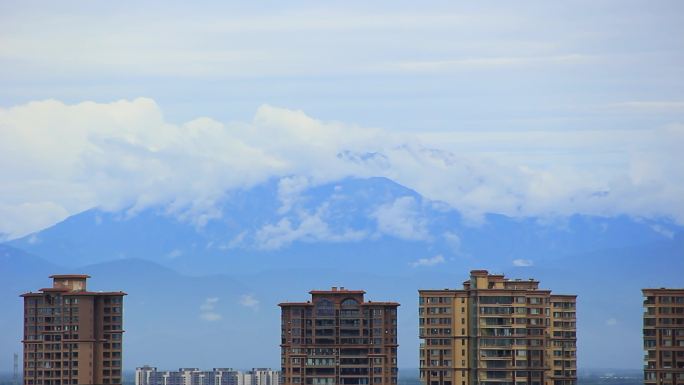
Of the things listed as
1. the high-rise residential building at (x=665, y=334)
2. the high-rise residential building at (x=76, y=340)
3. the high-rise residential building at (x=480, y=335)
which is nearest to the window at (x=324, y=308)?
the high-rise residential building at (x=480, y=335)

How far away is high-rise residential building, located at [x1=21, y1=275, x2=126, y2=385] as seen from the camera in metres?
110

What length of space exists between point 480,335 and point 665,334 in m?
10.9

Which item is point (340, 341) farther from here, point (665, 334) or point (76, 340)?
point (665, 334)

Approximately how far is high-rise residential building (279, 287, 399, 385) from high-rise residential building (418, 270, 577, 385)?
4.20 meters

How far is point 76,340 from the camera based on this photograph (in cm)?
11031

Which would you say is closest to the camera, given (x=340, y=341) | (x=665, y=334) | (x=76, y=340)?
(x=665, y=334)

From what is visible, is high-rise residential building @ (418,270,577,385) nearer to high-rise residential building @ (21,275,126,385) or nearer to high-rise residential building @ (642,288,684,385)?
high-rise residential building @ (642,288,684,385)

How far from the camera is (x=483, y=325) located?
107 meters

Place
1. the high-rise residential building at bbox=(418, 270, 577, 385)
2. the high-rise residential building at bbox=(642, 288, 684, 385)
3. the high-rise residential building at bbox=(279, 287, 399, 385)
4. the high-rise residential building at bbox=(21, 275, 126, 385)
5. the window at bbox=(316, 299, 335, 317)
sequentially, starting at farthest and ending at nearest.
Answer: the window at bbox=(316, 299, 335, 317) < the high-rise residential building at bbox=(279, 287, 399, 385) < the high-rise residential building at bbox=(21, 275, 126, 385) < the high-rise residential building at bbox=(418, 270, 577, 385) < the high-rise residential building at bbox=(642, 288, 684, 385)

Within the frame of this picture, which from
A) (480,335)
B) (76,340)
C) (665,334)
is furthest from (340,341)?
(665,334)

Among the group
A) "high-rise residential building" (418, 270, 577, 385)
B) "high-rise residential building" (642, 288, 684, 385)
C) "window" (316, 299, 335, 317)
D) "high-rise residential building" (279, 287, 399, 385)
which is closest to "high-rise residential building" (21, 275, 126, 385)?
"high-rise residential building" (279, 287, 399, 385)

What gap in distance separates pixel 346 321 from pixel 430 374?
7.14 metres

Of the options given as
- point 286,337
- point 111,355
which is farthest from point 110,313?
point 286,337

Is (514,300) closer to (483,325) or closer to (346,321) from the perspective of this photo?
(483,325)
